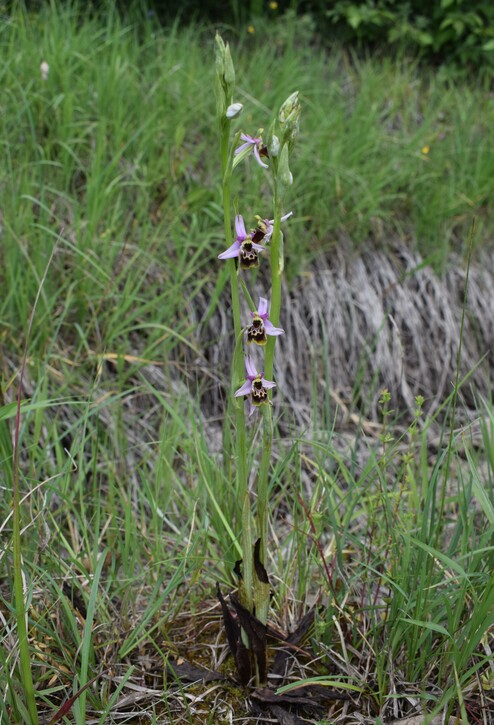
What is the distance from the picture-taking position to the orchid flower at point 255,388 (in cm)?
116

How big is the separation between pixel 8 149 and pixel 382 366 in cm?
165

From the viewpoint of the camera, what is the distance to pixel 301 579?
1.47 metres

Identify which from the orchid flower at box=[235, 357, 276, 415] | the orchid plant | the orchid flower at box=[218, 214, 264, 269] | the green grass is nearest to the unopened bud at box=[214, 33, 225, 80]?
the orchid plant

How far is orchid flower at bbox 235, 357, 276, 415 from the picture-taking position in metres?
1.16

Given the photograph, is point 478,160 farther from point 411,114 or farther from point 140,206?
point 140,206

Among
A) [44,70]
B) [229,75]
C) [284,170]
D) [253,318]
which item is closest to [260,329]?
[253,318]

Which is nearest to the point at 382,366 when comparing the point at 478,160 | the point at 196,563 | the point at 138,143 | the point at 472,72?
the point at 478,160

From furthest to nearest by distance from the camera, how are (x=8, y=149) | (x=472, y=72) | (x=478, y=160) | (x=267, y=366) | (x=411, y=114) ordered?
1. (x=472, y=72)
2. (x=411, y=114)
3. (x=478, y=160)
4. (x=8, y=149)
5. (x=267, y=366)

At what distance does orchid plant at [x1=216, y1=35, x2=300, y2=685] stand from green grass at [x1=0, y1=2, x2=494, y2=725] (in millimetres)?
139

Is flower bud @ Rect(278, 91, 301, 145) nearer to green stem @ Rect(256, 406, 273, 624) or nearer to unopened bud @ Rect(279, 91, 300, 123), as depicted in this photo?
unopened bud @ Rect(279, 91, 300, 123)

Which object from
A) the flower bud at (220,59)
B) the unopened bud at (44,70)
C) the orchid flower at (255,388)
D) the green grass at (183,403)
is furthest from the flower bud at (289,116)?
the unopened bud at (44,70)

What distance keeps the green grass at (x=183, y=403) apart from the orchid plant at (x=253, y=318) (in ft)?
0.46

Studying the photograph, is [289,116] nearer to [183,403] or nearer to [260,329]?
[260,329]

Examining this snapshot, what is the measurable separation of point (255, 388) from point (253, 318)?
119 millimetres
